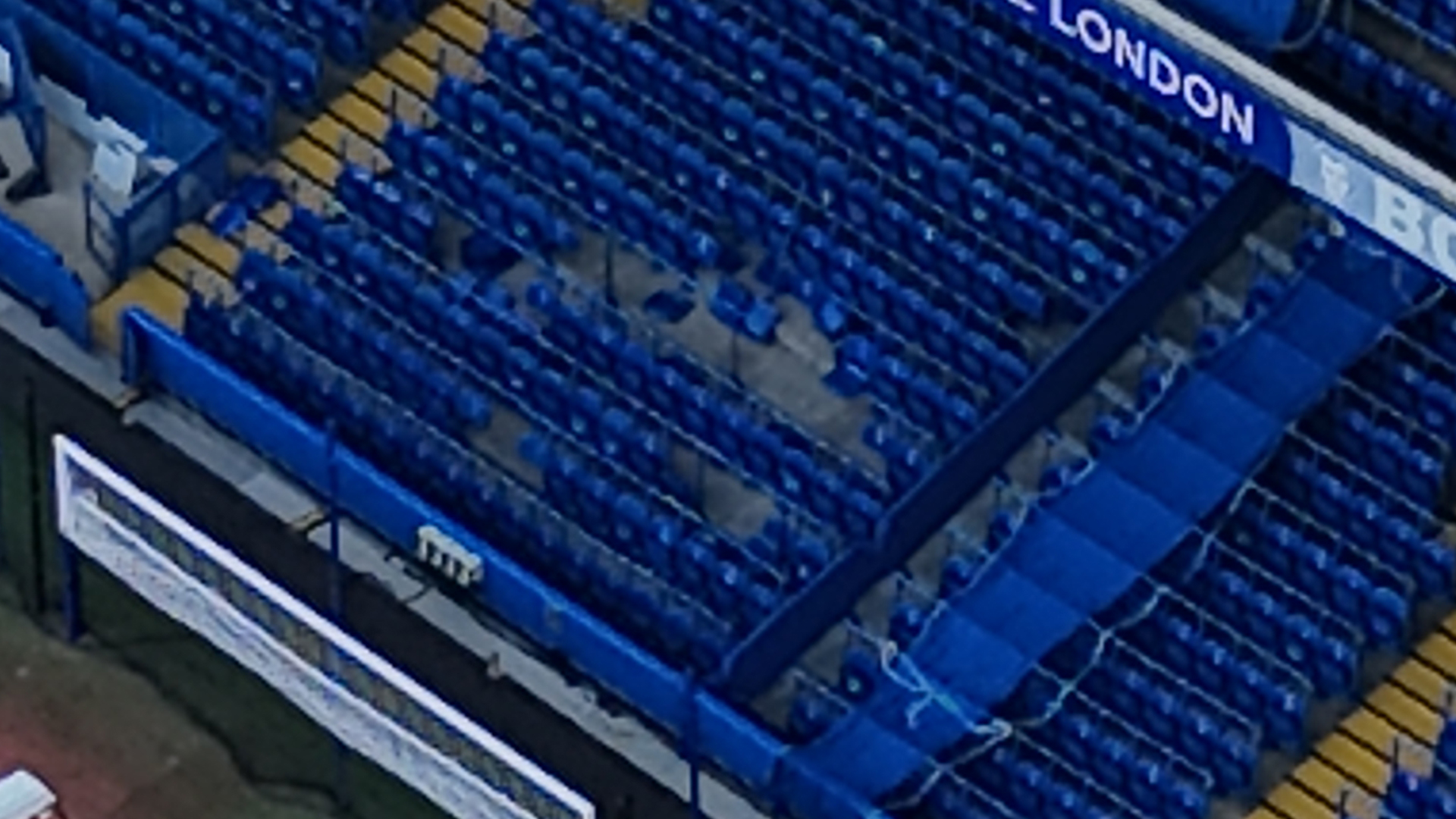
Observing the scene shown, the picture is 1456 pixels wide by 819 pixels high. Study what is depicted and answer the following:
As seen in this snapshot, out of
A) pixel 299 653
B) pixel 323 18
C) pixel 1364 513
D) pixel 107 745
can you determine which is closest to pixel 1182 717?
pixel 1364 513

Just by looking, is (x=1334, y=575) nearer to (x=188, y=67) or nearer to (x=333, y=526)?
(x=333, y=526)

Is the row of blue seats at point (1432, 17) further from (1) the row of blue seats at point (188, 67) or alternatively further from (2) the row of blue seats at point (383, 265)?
(1) the row of blue seats at point (188, 67)

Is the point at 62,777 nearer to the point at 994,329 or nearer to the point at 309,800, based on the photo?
the point at 309,800

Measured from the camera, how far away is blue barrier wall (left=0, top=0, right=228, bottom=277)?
141ft

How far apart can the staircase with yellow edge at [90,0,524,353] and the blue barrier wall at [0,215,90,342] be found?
159 millimetres

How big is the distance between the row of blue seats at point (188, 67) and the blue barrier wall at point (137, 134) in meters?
0.16

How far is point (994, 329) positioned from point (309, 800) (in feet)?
17.9

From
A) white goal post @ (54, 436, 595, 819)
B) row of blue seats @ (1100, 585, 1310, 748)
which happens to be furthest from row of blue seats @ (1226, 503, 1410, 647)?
white goal post @ (54, 436, 595, 819)

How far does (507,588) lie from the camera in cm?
4044

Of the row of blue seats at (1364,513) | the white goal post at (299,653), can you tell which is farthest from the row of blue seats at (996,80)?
the white goal post at (299,653)

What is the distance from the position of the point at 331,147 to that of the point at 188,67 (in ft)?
3.91

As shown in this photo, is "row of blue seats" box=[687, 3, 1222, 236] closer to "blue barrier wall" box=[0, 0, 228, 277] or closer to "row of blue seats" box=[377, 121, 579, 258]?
"row of blue seats" box=[377, 121, 579, 258]

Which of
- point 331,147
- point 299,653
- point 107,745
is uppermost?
point 331,147

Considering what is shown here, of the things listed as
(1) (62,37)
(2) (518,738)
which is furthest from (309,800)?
(1) (62,37)
